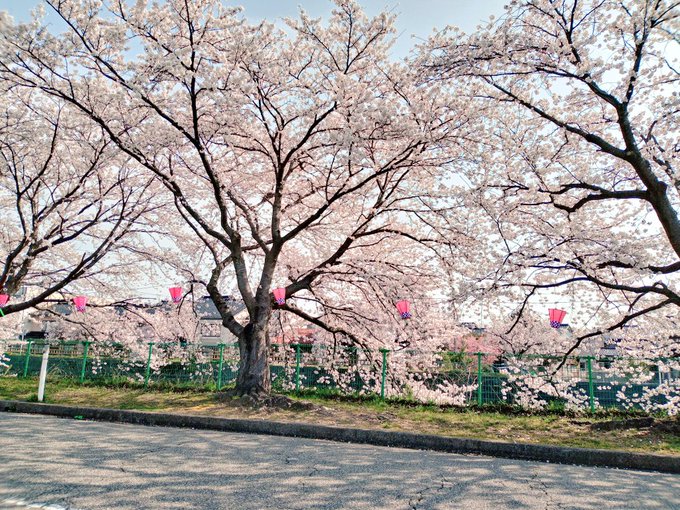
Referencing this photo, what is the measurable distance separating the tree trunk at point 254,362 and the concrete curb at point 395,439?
1781mm

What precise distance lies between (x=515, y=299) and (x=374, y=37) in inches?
227

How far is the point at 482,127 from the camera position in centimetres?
894

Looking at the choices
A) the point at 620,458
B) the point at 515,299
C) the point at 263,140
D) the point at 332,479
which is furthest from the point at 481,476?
the point at 263,140

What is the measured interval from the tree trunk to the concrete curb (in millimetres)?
1781

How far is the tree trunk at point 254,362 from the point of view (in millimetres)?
9438

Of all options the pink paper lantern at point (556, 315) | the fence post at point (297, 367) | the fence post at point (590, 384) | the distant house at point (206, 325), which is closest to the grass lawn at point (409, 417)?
the fence post at point (590, 384)

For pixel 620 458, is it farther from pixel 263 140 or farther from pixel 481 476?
pixel 263 140

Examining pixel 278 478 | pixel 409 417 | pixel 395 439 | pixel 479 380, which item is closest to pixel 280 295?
pixel 409 417

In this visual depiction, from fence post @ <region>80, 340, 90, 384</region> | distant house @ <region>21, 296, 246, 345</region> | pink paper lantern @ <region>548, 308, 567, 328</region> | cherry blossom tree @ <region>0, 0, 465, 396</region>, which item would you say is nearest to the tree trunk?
cherry blossom tree @ <region>0, 0, 465, 396</region>

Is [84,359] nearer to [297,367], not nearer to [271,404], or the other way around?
[297,367]

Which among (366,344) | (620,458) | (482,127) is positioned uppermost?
(482,127)

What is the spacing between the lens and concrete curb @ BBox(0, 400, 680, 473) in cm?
581

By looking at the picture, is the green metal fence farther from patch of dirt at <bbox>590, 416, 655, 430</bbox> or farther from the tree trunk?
the tree trunk

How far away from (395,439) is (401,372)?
4.58 metres
